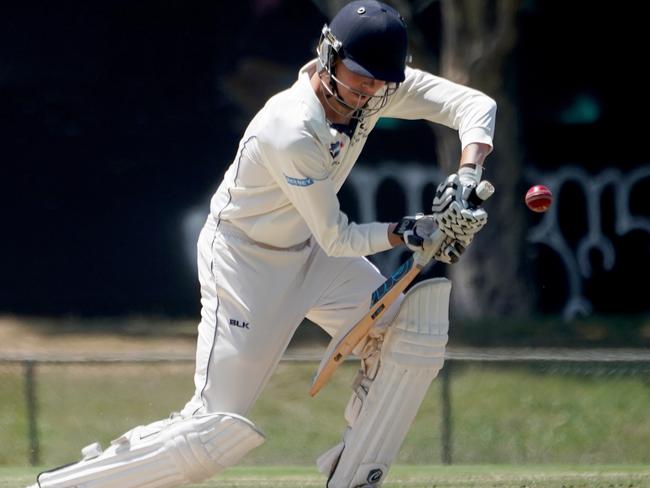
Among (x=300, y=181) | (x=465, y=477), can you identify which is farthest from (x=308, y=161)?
(x=465, y=477)

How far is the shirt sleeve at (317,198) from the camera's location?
173 inches

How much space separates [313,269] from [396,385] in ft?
1.57

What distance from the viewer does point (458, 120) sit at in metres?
4.86

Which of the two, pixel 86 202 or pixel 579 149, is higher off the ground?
pixel 579 149

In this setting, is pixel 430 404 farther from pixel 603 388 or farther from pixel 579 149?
pixel 579 149

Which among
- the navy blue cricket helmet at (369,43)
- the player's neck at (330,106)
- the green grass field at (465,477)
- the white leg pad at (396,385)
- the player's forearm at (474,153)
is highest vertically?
the navy blue cricket helmet at (369,43)

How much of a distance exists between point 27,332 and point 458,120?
6505 mm

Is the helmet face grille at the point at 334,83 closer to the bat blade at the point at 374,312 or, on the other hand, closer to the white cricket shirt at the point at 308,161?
the white cricket shirt at the point at 308,161

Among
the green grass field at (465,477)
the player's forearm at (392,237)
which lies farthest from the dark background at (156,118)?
the player's forearm at (392,237)

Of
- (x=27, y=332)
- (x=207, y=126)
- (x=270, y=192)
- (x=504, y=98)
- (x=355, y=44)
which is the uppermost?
(x=355, y=44)

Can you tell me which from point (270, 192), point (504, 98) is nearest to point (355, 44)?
point (270, 192)

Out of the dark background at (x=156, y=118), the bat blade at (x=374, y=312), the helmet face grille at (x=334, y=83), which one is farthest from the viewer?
the dark background at (x=156, y=118)

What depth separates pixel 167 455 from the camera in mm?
4504

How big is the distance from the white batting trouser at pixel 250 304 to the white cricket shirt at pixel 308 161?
0.07m
